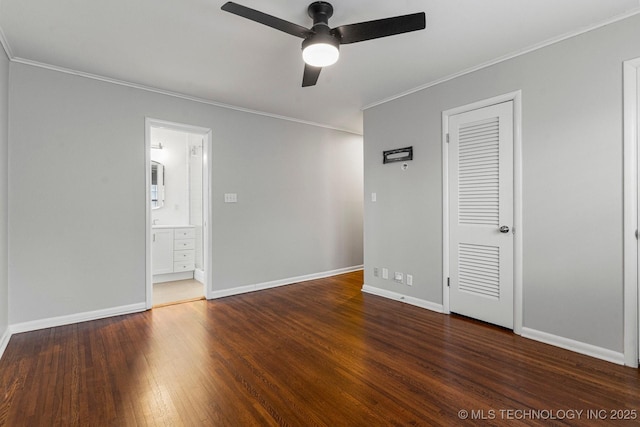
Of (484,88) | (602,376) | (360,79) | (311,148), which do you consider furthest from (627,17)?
(311,148)

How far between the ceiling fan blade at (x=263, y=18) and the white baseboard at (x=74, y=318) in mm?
3224

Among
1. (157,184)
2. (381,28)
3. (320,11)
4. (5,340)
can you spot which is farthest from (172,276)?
(381,28)

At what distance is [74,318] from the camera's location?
126 inches

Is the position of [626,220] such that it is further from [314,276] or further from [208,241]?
[208,241]

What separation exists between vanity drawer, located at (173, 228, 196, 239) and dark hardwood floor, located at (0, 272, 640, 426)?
6.51 feet

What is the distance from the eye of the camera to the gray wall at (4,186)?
2656 mm

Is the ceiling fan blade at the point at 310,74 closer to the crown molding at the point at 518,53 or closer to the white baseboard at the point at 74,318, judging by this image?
the crown molding at the point at 518,53

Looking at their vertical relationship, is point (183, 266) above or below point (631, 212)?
below

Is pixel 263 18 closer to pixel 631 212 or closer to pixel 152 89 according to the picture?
pixel 152 89

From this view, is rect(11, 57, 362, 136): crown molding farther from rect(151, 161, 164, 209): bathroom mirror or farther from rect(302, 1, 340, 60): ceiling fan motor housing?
rect(302, 1, 340, 60): ceiling fan motor housing

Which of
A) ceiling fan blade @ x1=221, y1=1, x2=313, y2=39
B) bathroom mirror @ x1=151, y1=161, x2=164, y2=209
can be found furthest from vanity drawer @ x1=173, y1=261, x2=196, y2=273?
ceiling fan blade @ x1=221, y1=1, x2=313, y2=39

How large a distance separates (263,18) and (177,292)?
3.88 m

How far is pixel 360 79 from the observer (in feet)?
11.3

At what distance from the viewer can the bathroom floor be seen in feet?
13.5
